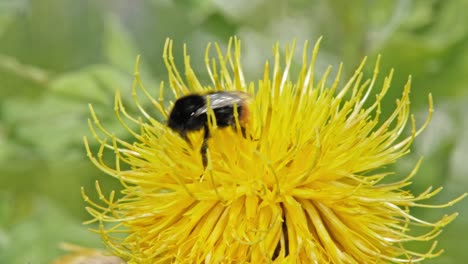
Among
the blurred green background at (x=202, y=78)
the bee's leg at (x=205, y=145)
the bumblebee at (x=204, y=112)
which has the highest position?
the blurred green background at (x=202, y=78)

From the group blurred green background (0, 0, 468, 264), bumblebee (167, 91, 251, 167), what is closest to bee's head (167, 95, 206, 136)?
bumblebee (167, 91, 251, 167)

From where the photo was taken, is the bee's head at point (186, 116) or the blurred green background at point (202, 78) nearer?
the bee's head at point (186, 116)

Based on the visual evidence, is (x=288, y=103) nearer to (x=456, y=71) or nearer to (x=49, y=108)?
(x=456, y=71)

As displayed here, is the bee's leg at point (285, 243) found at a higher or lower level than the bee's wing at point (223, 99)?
lower

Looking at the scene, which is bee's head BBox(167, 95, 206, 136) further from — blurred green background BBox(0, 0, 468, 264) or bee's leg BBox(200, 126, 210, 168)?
blurred green background BBox(0, 0, 468, 264)

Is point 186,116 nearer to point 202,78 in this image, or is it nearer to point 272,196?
point 272,196

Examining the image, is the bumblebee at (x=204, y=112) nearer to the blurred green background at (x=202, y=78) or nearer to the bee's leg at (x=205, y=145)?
the bee's leg at (x=205, y=145)

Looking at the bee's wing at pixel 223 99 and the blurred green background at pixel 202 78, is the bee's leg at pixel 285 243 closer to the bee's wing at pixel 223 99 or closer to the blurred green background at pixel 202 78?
the bee's wing at pixel 223 99

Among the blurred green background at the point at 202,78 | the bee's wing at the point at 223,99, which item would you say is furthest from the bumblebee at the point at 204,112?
the blurred green background at the point at 202,78

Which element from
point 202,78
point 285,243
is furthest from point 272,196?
point 202,78
